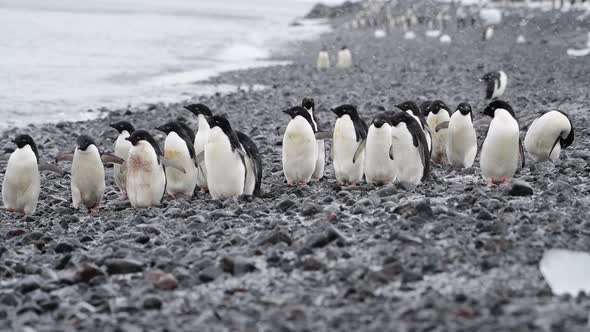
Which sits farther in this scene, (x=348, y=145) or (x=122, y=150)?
(x=122, y=150)

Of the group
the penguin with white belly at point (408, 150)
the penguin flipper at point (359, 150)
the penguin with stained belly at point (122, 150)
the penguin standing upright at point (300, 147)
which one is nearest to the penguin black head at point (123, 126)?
the penguin with stained belly at point (122, 150)

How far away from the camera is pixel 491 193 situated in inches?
240

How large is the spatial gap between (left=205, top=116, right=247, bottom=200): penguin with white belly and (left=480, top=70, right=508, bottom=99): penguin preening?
7756 mm

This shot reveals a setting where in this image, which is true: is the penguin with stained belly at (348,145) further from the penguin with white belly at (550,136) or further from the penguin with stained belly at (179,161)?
the penguin with white belly at (550,136)

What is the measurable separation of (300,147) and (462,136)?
66.4 inches

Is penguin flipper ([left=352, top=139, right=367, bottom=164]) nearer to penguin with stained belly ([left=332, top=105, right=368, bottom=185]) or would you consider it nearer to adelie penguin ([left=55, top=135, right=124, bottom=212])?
penguin with stained belly ([left=332, top=105, right=368, bottom=185])

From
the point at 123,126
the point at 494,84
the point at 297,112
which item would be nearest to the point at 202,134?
the point at 123,126

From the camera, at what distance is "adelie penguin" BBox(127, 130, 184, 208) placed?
686 centimetres

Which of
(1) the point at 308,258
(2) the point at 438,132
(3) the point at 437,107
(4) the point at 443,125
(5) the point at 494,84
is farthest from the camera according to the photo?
(5) the point at 494,84

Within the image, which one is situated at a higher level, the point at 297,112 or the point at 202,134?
the point at 297,112

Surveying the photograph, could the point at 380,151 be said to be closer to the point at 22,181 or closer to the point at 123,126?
the point at 123,126

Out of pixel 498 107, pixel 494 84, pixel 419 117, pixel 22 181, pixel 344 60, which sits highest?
pixel 344 60

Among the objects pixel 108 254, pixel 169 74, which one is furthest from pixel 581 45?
pixel 108 254

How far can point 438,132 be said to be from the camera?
8.24 meters
